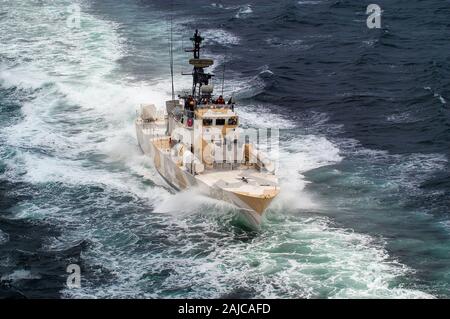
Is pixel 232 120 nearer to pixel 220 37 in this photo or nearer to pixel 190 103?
pixel 190 103

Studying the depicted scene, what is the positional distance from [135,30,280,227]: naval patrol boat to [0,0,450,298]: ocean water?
1135 mm

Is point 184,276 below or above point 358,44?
below

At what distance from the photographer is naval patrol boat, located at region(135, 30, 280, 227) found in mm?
34750

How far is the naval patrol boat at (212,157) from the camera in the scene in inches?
1368

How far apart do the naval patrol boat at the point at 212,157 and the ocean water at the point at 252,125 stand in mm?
1135

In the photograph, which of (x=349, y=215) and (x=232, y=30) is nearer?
(x=349, y=215)

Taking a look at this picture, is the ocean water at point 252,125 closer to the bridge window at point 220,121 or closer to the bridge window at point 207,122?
the bridge window at point 207,122

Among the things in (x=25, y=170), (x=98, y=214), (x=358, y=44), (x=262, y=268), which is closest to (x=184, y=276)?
(x=262, y=268)

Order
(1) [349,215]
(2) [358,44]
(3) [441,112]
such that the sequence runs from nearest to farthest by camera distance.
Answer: (1) [349,215] → (3) [441,112] → (2) [358,44]

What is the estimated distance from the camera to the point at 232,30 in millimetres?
75500

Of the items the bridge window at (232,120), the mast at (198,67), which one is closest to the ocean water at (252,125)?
the bridge window at (232,120)

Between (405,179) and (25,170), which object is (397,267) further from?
(25,170)

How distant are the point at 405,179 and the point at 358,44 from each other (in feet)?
101
